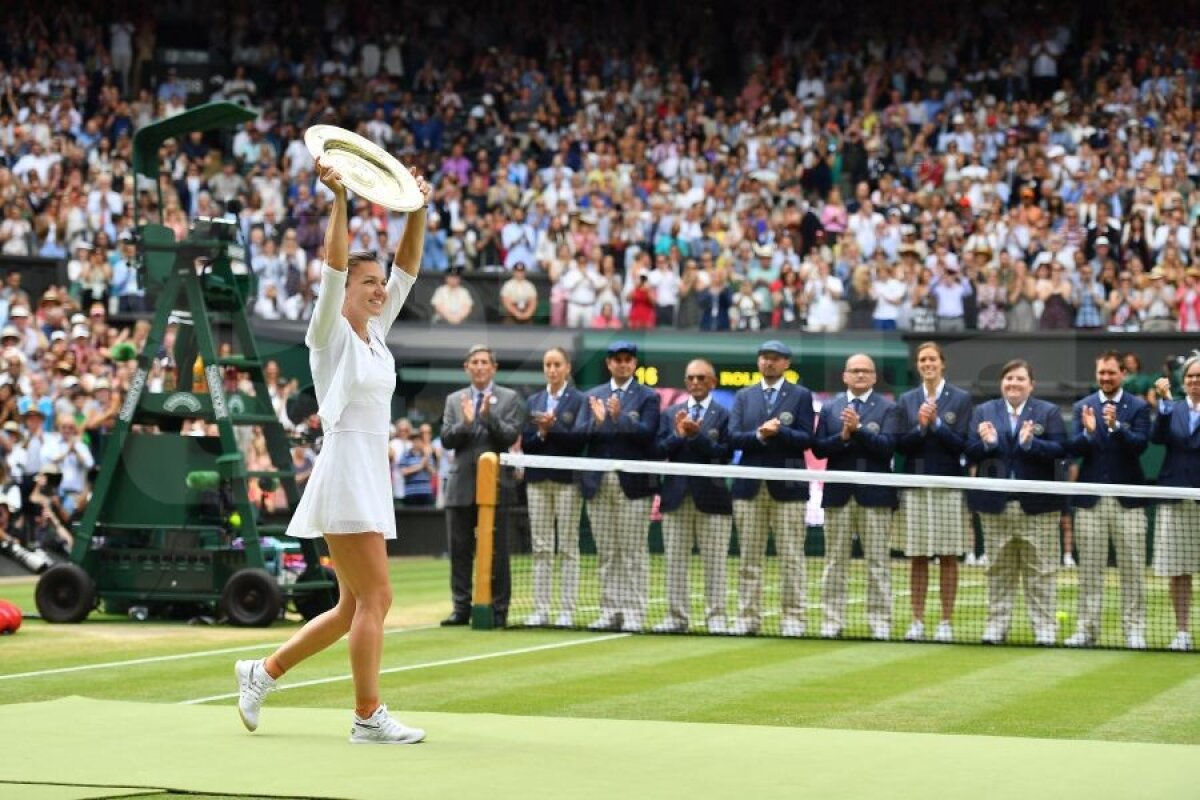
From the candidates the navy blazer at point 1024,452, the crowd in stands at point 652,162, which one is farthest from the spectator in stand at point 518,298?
the navy blazer at point 1024,452

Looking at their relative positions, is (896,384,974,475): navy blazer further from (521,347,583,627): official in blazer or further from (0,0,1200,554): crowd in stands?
(0,0,1200,554): crowd in stands

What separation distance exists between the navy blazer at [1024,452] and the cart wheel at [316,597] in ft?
16.4

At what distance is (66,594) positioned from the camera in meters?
14.7

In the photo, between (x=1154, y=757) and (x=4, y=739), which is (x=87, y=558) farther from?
(x=1154, y=757)

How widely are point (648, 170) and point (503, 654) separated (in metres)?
20.8

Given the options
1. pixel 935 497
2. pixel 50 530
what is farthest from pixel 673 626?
pixel 50 530

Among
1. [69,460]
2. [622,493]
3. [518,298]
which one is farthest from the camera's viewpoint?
[518,298]

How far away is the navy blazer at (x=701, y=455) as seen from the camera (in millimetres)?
14617

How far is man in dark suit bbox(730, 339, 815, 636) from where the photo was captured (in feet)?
46.8

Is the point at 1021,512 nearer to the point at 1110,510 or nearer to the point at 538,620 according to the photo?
the point at 1110,510

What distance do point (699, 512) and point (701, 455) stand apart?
0.53 meters

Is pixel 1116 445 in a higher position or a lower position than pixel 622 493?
higher

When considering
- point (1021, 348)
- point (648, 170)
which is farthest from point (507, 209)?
point (1021, 348)

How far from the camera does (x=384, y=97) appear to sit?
36.1 metres
